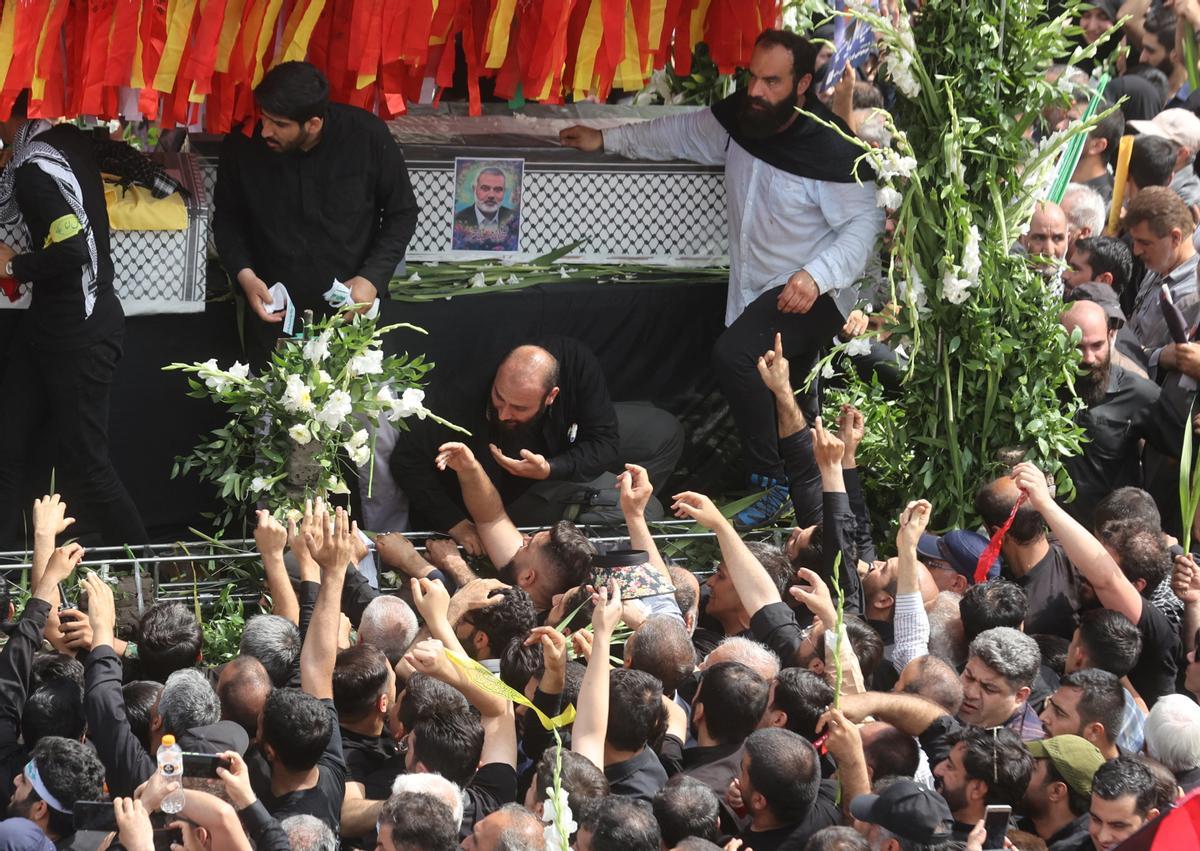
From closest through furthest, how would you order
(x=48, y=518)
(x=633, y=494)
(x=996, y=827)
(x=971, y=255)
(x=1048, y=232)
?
1. (x=996, y=827)
2. (x=48, y=518)
3. (x=633, y=494)
4. (x=971, y=255)
5. (x=1048, y=232)

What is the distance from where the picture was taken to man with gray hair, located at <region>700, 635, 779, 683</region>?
614 cm

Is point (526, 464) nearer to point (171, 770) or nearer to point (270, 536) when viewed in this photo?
point (270, 536)

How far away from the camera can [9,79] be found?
718cm

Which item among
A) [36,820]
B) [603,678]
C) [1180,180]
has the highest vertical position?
[1180,180]

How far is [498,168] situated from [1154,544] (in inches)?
135

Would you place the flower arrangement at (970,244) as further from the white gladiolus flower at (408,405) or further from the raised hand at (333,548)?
the raised hand at (333,548)

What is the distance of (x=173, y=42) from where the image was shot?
7422 mm

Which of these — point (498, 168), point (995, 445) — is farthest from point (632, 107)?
point (995, 445)

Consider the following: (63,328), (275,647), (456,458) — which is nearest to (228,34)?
(63,328)

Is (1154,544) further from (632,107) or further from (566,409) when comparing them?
(632,107)

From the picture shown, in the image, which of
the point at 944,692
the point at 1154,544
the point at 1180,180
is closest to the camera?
the point at 944,692

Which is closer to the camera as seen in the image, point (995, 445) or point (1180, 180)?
point (995, 445)

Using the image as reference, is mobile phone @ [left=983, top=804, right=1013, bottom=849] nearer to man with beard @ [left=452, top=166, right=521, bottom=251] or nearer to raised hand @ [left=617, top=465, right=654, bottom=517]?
raised hand @ [left=617, top=465, right=654, bottom=517]

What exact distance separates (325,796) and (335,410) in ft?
6.27
